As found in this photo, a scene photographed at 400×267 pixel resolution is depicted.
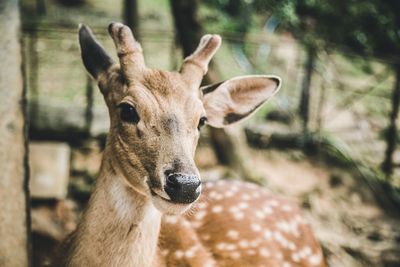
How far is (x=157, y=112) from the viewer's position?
2238mm

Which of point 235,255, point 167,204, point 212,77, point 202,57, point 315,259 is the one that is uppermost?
point 202,57

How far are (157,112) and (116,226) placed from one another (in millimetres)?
535

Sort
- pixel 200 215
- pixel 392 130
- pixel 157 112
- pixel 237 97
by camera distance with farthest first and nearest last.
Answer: pixel 392 130
pixel 200 215
pixel 237 97
pixel 157 112

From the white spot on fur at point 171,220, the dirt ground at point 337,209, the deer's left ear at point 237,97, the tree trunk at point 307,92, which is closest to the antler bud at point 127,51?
the deer's left ear at point 237,97

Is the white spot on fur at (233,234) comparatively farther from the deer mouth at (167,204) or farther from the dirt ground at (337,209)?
the dirt ground at (337,209)

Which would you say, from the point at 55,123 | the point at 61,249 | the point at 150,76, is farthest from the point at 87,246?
the point at 55,123

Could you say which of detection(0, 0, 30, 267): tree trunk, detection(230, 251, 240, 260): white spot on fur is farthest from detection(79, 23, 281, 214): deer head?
detection(230, 251, 240, 260): white spot on fur

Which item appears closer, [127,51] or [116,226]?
[116,226]

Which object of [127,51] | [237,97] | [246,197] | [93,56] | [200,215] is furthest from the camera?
[246,197]

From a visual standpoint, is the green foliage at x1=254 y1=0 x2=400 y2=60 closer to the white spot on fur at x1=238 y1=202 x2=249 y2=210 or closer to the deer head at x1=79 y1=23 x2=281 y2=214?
the white spot on fur at x1=238 y1=202 x2=249 y2=210

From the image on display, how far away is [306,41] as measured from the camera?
6.88m

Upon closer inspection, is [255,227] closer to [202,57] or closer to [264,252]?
[264,252]

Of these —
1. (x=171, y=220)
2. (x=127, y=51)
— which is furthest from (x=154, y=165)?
(x=171, y=220)

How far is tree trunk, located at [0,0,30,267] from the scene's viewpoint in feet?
8.57
